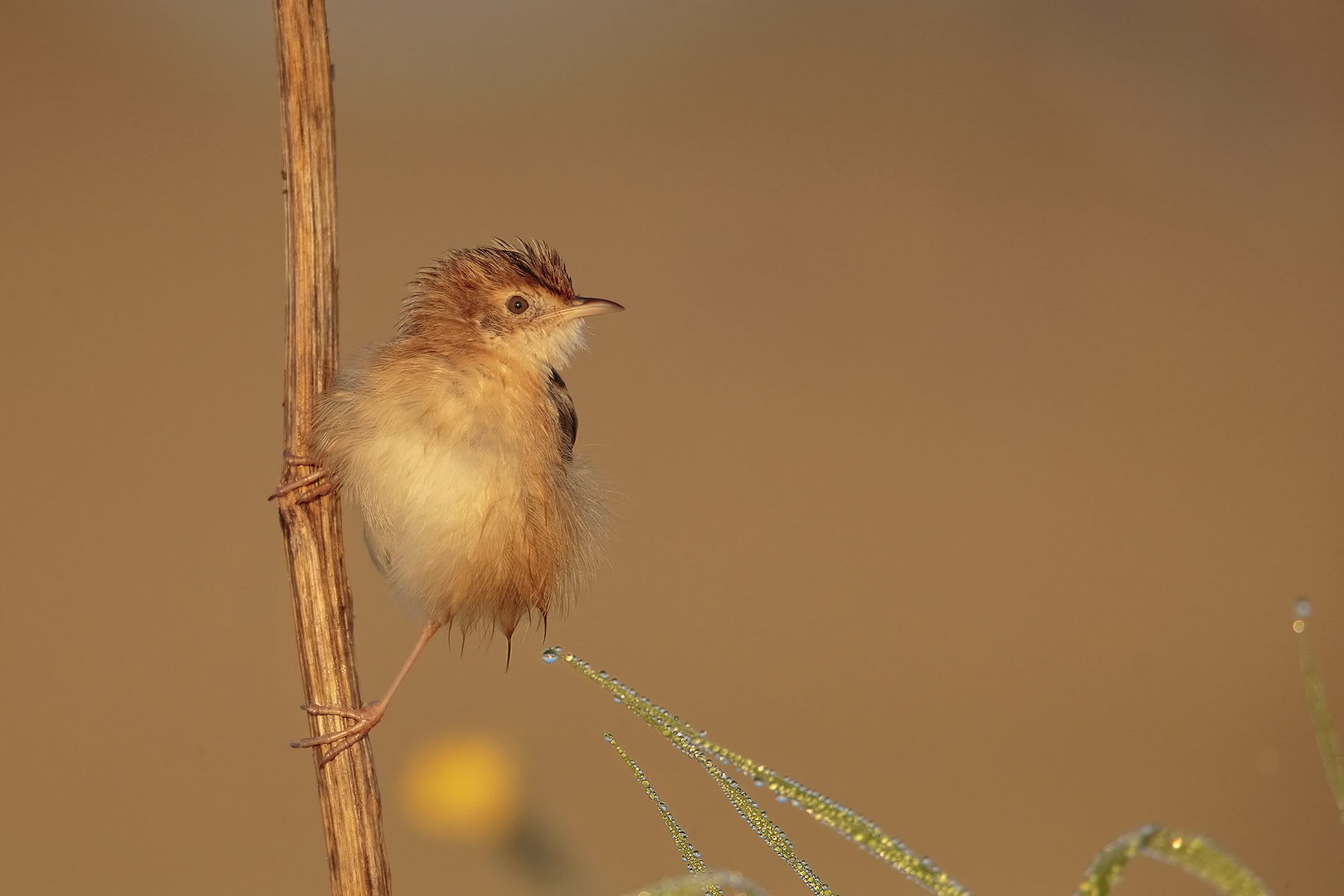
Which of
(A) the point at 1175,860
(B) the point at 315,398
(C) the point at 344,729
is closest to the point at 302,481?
(B) the point at 315,398

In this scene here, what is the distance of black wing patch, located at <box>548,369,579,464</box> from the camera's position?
1240mm

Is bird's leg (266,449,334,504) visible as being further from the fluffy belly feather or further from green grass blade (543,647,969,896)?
green grass blade (543,647,969,896)

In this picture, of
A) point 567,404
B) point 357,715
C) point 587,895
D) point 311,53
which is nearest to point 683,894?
point 357,715

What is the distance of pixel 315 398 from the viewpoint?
964mm

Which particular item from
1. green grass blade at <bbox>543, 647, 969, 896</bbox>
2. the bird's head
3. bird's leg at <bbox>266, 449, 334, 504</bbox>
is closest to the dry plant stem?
bird's leg at <bbox>266, 449, 334, 504</bbox>

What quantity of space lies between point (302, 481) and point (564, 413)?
1.26 ft

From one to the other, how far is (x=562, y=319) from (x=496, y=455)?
0.24 metres

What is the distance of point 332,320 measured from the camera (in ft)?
3.16

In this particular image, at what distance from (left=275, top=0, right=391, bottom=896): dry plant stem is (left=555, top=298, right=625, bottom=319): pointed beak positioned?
13.6 inches

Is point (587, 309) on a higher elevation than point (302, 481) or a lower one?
higher

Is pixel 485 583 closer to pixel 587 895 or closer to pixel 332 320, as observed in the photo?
pixel 332 320

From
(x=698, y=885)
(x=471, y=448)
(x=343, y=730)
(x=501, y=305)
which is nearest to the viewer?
(x=698, y=885)

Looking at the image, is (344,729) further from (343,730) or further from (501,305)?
(501,305)

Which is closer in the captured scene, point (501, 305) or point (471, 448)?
point (471, 448)
